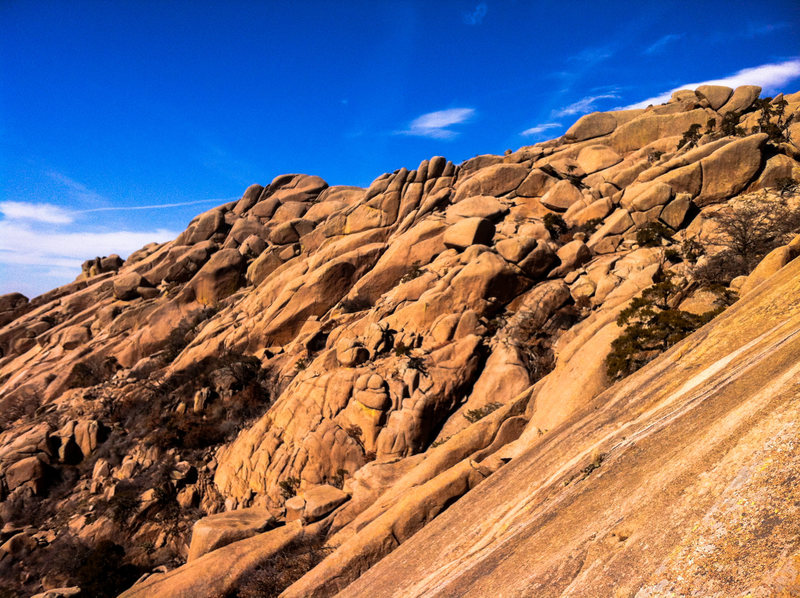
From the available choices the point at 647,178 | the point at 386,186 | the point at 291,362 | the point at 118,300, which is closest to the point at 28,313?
the point at 118,300

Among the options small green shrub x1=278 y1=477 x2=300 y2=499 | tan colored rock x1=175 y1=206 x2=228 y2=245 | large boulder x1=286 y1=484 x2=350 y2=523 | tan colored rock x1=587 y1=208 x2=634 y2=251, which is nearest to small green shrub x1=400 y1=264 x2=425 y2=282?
tan colored rock x1=587 y1=208 x2=634 y2=251

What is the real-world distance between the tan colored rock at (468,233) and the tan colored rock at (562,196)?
6187 millimetres

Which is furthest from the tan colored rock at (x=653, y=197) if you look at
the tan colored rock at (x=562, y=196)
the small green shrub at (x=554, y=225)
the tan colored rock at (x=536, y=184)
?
the tan colored rock at (x=536, y=184)

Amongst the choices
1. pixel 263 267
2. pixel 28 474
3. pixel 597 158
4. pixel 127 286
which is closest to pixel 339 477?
pixel 28 474

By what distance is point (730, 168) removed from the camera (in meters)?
24.3

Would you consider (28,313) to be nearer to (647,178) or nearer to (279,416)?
(279,416)

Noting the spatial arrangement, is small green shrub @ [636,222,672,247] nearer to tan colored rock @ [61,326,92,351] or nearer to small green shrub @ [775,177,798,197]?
small green shrub @ [775,177,798,197]

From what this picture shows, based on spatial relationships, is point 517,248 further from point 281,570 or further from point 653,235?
point 281,570

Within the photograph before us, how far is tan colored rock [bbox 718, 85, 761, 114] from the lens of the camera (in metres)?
33.4

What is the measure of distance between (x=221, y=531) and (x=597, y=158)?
3678 cm

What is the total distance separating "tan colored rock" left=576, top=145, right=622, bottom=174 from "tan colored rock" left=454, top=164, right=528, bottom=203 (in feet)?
19.3

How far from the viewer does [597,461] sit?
6703mm

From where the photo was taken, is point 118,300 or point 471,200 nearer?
point 471,200

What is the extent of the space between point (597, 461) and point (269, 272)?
33485 millimetres
